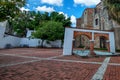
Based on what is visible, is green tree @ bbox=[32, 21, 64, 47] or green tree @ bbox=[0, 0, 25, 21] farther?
green tree @ bbox=[32, 21, 64, 47]

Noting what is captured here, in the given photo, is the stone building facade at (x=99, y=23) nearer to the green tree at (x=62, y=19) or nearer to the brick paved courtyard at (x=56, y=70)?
the green tree at (x=62, y=19)

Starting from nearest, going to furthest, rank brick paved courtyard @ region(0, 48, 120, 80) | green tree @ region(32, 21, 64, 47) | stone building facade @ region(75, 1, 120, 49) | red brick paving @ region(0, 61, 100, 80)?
red brick paving @ region(0, 61, 100, 80) < brick paved courtyard @ region(0, 48, 120, 80) < stone building facade @ region(75, 1, 120, 49) < green tree @ region(32, 21, 64, 47)

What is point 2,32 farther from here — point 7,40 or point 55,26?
point 55,26

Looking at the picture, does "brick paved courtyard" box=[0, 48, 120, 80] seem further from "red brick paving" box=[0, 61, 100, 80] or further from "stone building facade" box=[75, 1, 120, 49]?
"stone building facade" box=[75, 1, 120, 49]

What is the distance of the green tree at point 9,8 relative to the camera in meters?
7.44

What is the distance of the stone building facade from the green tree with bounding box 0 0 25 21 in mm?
20151

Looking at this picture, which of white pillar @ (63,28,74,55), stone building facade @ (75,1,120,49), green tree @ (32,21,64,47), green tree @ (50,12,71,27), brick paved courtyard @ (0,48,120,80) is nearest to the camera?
brick paved courtyard @ (0,48,120,80)

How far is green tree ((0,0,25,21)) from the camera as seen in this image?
7441 mm

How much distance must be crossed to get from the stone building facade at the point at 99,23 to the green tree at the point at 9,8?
793 inches

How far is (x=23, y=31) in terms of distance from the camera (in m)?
39.2

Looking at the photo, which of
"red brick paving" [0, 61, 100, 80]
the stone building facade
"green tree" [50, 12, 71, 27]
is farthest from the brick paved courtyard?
"green tree" [50, 12, 71, 27]

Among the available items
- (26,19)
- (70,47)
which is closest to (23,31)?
(26,19)

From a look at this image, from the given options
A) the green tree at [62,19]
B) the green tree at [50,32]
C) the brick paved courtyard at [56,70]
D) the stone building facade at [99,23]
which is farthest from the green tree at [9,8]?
the green tree at [62,19]

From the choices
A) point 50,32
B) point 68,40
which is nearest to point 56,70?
point 68,40
